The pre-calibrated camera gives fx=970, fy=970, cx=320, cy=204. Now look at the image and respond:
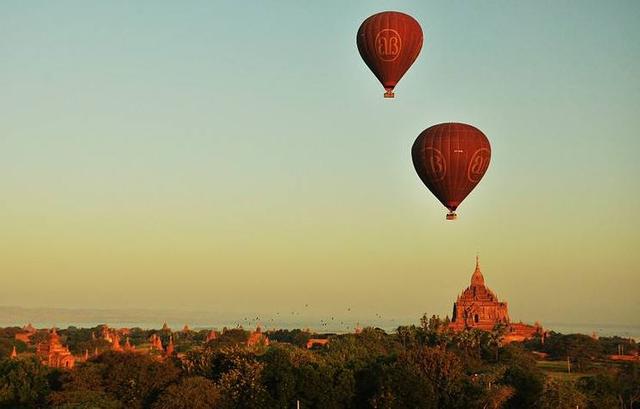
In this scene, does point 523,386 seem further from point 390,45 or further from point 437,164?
point 390,45

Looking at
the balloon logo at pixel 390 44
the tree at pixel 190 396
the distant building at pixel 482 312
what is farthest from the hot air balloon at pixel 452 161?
the distant building at pixel 482 312

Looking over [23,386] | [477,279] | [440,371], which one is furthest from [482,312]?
[23,386]

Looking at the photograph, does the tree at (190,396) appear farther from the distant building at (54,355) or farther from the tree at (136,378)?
the distant building at (54,355)

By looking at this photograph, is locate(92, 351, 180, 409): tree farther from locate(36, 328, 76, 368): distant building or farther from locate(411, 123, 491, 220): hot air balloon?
locate(36, 328, 76, 368): distant building

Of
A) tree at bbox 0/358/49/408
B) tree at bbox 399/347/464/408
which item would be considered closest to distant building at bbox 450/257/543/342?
tree at bbox 399/347/464/408

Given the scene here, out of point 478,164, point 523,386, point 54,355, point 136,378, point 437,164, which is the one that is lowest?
point 523,386
